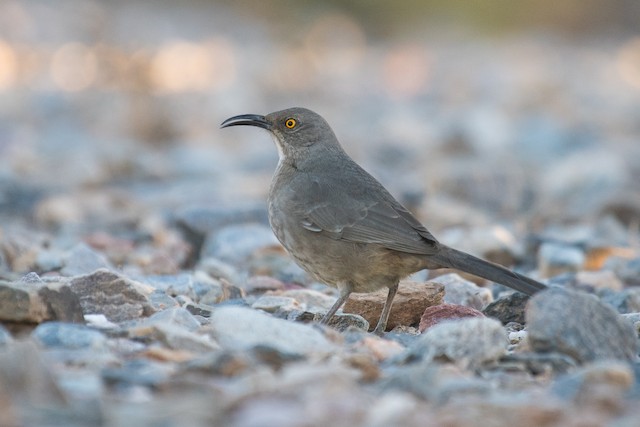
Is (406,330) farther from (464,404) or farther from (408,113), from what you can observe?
(408,113)

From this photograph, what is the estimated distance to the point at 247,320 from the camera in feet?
14.3

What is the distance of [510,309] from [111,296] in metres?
1.99

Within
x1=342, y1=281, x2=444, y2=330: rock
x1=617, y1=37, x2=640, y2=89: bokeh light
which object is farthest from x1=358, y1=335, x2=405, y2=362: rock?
x1=617, y1=37, x2=640, y2=89: bokeh light

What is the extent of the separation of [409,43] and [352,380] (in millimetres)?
22175

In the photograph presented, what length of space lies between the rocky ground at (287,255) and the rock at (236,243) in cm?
2

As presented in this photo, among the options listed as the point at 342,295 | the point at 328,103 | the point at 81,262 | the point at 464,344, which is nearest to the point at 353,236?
the point at 342,295

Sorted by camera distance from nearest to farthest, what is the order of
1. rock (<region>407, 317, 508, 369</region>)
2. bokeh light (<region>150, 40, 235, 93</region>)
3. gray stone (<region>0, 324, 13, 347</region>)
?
gray stone (<region>0, 324, 13, 347</region>) < rock (<region>407, 317, 508, 369</region>) < bokeh light (<region>150, 40, 235, 93</region>)

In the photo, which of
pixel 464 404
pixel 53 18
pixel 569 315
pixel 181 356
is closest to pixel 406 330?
pixel 569 315

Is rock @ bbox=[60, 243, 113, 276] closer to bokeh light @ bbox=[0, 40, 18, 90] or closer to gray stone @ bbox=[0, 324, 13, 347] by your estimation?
gray stone @ bbox=[0, 324, 13, 347]

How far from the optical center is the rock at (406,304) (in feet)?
18.5

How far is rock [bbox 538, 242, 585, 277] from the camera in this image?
24.0ft

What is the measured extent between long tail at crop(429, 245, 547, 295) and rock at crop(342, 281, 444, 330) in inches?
5.7

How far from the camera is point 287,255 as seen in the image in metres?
7.34

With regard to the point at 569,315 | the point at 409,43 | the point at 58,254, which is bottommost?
the point at 58,254
